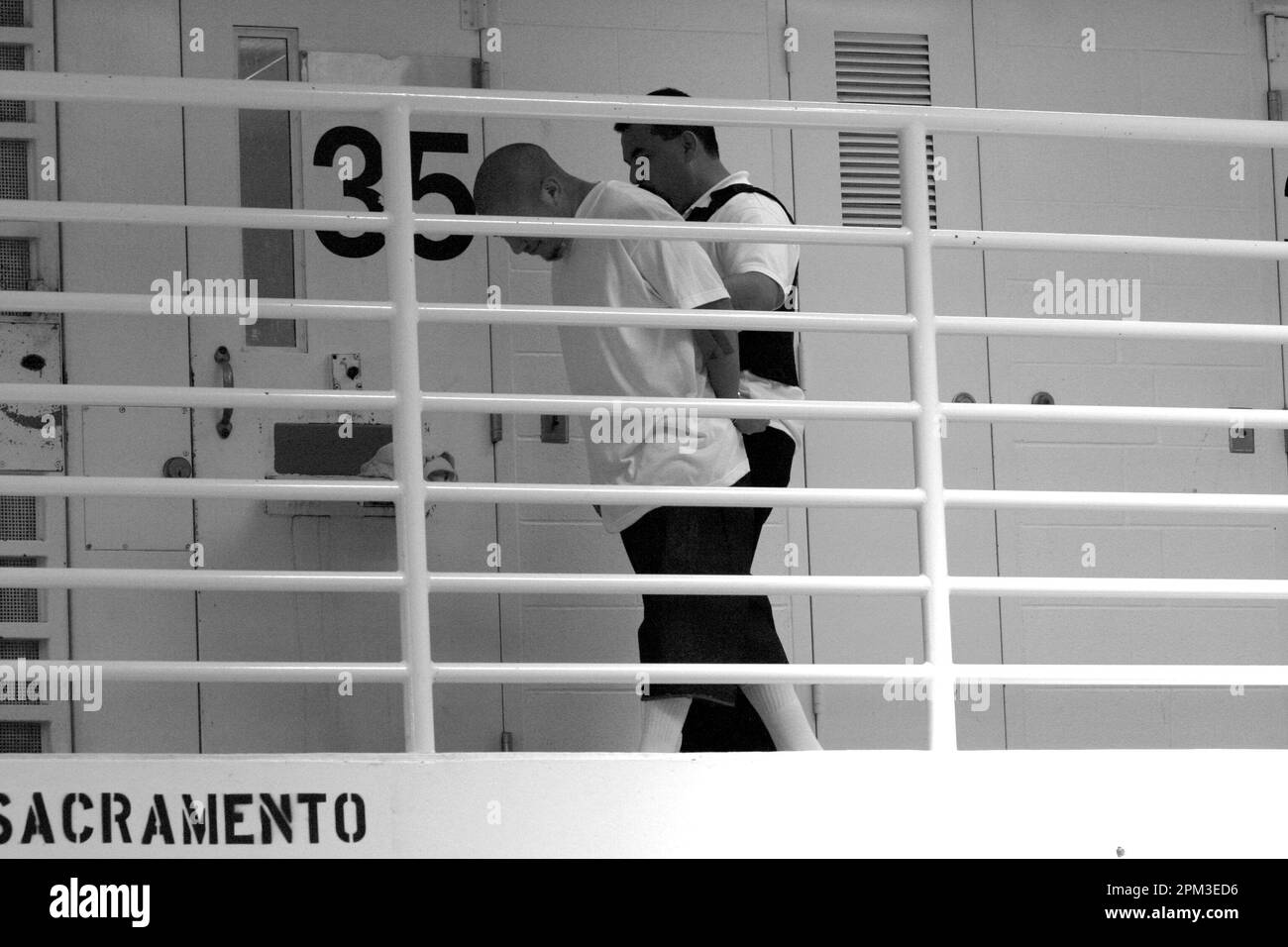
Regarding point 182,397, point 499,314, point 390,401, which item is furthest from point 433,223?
point 182,397

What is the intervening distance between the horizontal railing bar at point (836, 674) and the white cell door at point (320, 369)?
211cm

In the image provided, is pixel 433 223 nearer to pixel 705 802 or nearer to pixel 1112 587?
pixel 705 802

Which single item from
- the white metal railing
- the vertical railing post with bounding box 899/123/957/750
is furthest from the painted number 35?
the vertical railing post with bounding box 899/123/957/750

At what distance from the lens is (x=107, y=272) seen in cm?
524

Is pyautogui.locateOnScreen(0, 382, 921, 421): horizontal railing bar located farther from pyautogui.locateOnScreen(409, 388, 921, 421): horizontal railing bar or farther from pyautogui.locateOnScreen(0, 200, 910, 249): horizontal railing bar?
pyautogui.locateOnScreen(0, 200, 910, 249): horizontal railing bar

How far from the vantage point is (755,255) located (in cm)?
445

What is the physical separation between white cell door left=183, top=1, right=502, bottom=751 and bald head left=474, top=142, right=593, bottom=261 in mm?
836

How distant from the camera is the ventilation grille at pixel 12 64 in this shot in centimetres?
523

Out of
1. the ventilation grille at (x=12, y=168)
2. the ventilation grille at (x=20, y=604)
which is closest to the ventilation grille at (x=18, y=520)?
the ventilation grille at (x=20, y=604)

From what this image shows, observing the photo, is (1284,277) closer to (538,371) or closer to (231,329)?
(538,371)

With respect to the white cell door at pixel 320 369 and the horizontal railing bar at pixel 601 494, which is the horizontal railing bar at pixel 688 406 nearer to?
the horizontal railing bar at pixel 601 494
